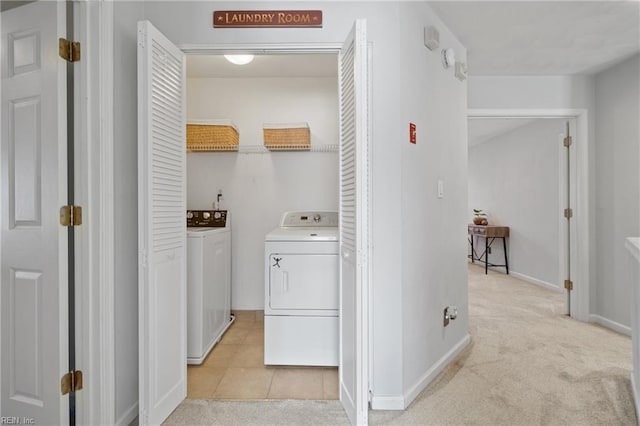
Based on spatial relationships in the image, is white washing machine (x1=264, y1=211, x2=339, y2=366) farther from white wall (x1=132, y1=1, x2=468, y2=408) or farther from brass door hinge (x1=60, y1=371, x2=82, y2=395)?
brass door hinge (x1=60, y1=371, x2=82, y2=395)

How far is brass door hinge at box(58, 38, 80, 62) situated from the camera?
156 cm

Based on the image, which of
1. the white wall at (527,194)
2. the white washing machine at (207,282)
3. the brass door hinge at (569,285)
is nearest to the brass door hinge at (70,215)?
the white washing machine at (207,282)

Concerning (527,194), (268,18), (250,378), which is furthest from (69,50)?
(527,194)

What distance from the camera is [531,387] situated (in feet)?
7.13

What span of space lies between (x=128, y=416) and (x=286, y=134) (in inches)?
93.2

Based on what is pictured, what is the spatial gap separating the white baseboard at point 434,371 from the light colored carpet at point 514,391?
0.12 ft

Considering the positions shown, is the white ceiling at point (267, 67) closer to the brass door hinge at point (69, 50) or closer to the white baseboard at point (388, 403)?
the brass door hinge at point (69, 50)

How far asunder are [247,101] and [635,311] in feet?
10.9

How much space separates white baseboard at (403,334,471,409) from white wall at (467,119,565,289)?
2.89 m

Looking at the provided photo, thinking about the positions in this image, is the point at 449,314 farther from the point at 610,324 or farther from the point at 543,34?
the point at 543,34

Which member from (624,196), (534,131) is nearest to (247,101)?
(624,196)

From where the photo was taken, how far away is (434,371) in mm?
2283

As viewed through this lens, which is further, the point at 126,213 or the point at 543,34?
the point at 543,34

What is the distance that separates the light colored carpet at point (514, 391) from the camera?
1870 mm
